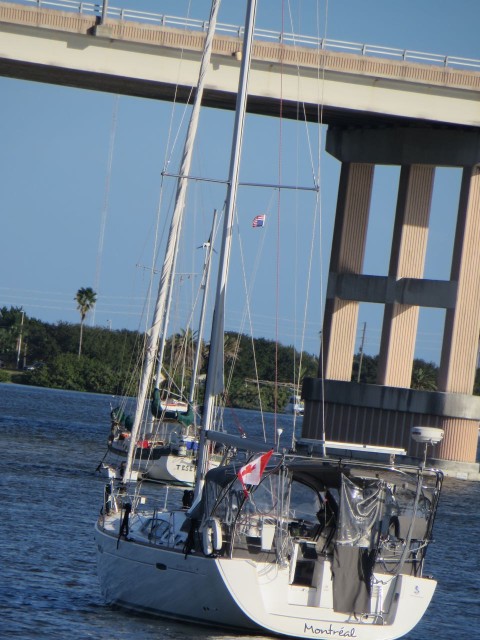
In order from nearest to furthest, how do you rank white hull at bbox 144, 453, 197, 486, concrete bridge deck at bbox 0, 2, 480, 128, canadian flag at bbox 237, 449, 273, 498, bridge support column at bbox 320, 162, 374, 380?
canadian flag at bbox 237, 449, 273, 498
white hull at bbox 144, 453, 197, 486
concrete bridge deck at bbox 0, 2, 480, 128
bridge support column at bbox 320, 162, 374, 380

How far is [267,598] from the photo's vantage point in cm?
2008

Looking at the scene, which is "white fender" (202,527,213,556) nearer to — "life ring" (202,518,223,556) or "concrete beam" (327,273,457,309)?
"life ring" (202,518,223,556)

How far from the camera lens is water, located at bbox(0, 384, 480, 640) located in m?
22.0

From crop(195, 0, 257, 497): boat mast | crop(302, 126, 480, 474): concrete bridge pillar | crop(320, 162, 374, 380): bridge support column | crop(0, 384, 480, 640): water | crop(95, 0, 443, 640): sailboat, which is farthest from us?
crop(320, 162, 374, 380): bridge support column

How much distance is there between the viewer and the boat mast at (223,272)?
23.6 m

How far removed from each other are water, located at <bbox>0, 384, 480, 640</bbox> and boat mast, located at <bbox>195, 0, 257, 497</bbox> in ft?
9.43

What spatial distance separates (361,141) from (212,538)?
48.3 meters

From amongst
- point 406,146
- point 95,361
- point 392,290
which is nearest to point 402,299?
point 392,290

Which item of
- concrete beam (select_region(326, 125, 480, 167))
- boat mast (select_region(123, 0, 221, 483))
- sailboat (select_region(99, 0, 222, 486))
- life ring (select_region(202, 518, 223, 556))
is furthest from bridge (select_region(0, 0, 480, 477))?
life ring (select_region(202, 518, 223, 556))

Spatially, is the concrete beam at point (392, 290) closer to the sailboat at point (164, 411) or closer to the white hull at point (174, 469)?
the sailboat at point (164, 411)

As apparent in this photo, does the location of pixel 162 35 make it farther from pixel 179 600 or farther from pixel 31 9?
pixel 179 600

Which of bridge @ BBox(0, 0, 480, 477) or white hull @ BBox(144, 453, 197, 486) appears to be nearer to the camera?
white hull @ BBox(144, 453, 197, 486)

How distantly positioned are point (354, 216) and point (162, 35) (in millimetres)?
15723

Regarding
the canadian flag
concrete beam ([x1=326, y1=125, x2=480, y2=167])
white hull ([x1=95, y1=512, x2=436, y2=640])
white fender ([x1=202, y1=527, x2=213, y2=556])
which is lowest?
white hull ([x1=95, y1=512, x2=436, y2=640])
